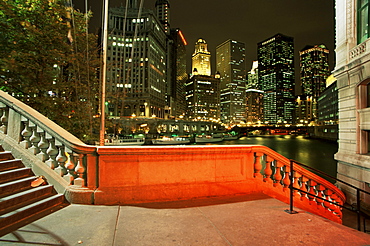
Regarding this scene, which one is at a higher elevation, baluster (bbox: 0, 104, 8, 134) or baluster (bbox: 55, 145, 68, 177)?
baluster (bbox: 0, 104, 8, 134)

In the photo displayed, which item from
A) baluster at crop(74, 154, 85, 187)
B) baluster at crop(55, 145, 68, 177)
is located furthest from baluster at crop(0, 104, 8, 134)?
baluster at crop(74, 154, 85, 187)

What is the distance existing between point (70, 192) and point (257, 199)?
4563mm

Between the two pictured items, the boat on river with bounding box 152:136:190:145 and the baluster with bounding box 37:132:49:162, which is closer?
the baluster with bounding box 37:132:49:162

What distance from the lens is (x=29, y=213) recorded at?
3.91 meters

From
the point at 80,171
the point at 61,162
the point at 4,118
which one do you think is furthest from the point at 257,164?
the point at 4,118

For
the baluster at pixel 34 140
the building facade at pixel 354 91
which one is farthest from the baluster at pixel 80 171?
the building facade at pixel 354 91

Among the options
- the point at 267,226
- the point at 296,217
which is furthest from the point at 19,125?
the point at 296,217

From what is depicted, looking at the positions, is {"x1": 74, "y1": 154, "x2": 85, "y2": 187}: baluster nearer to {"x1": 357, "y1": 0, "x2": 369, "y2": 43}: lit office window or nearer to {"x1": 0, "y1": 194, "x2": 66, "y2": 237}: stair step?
{"x1": 0, "y1": 194, "x2": 66, "y2": 237}: stair step

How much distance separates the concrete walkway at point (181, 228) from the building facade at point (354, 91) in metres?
13.2

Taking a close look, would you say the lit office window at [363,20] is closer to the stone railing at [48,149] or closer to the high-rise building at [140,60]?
the stone railing at [48,149]

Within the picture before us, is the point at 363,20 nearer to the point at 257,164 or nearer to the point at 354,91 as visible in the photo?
the point at 354,91

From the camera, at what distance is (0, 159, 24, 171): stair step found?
4563 mm

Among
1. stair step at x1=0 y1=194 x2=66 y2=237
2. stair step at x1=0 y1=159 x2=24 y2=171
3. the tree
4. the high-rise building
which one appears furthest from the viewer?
the high-rise building

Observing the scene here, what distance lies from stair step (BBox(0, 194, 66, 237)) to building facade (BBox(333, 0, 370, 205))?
55.4ft
